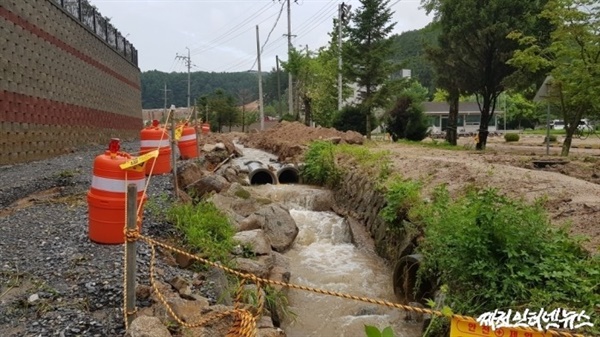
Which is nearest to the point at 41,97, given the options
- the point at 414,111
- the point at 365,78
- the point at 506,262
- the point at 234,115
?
the point at 506,262

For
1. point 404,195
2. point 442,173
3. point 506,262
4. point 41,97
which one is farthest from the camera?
point 41,97

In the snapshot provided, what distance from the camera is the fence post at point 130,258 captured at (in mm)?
3021

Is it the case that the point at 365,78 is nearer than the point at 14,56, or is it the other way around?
the point at 14,56

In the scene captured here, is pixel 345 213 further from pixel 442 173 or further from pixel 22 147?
pixel 22 147

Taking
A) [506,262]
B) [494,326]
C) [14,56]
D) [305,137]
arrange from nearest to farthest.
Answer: [494,326]
[506,262]
[14,56]
[305,137]

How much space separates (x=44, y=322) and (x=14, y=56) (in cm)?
976

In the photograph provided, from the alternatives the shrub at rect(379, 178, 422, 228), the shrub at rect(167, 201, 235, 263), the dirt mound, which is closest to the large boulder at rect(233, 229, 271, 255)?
the shrub at rect(167, 201, 235, 263)

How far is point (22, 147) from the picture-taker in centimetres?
1074

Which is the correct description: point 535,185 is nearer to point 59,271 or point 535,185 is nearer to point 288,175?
point 59,271

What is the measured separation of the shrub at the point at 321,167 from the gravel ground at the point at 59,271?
6.84m

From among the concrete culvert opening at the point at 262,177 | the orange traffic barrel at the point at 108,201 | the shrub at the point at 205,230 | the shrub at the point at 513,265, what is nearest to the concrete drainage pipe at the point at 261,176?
the concrete culvert opening at the point at 262,177

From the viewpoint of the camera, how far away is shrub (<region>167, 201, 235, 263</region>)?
5.22m

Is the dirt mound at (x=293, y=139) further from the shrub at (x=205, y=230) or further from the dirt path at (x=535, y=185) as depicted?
the shrub at (x=205, y=230)

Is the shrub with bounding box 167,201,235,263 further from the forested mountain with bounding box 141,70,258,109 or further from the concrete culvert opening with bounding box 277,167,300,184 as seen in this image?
the forested mountain with bounding box 141,70,258,109
